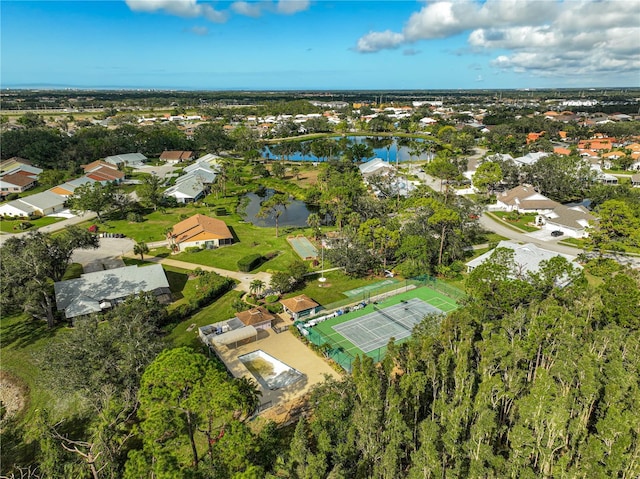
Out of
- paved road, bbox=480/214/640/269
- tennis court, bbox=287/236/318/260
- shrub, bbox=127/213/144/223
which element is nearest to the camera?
paved road, bbox=480/214/640/269

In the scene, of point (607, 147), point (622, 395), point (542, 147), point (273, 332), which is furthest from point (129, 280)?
point (607, 147)

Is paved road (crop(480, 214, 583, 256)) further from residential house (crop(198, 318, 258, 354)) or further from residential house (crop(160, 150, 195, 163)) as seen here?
residential house (crop(160, 150, 195, 163))

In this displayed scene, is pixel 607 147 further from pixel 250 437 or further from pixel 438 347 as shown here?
pixel 250 437

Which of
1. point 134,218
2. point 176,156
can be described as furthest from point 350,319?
point 176,156

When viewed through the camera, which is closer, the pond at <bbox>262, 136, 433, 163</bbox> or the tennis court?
the tennis court

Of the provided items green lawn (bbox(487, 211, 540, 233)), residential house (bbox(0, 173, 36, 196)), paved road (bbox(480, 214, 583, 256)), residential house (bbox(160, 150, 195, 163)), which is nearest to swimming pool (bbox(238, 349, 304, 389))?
paved road (bbox(480, 214, 583, 256))

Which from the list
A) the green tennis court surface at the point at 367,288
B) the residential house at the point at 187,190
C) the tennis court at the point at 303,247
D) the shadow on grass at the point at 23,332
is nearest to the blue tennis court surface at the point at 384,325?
the green tennis court surface at the point at 367,288
